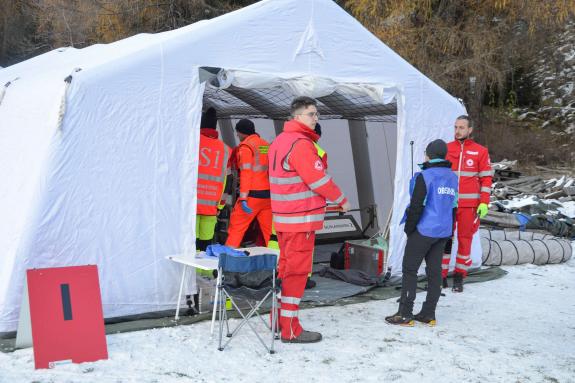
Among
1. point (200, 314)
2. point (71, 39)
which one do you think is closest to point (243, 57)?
point (200, 314)

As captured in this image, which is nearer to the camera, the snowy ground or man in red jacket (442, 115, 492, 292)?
the snowy ground

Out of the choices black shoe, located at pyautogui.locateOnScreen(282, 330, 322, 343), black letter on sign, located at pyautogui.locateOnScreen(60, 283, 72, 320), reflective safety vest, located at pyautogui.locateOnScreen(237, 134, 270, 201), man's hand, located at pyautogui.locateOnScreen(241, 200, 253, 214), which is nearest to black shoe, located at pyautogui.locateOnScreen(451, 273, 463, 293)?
reflective safety vest, located at pyautogui.locateOnScreen(237, 134, 270, 201)

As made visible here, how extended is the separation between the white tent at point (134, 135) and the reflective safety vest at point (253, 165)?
0.70m

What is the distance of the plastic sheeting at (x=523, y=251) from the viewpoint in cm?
835

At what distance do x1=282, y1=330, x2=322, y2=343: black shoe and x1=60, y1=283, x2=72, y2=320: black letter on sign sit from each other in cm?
150

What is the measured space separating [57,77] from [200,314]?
90.3 inches

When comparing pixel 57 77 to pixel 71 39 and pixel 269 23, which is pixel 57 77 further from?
pixel 71 39

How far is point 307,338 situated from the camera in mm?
5016

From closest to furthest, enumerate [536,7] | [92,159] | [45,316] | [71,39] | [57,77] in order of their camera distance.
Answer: [45,316] → [92,159] → [57,77] → [536,7] → [71,39]

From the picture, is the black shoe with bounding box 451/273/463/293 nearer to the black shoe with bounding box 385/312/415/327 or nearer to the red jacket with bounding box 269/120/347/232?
the black shoe with bounding box 385/312/415/327

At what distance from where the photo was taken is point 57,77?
5703mm

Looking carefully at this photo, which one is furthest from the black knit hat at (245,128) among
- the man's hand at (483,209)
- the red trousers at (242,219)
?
the man's hand at (483,209)

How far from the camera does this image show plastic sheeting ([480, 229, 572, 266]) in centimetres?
835

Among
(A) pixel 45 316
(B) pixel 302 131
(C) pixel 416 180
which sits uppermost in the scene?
(B) pixel 302 131
